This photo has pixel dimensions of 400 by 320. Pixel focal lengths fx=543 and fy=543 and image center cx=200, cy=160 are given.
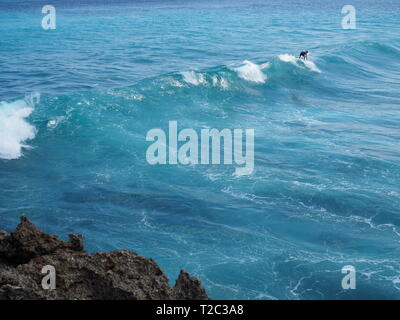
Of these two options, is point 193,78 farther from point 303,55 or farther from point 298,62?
point 303,55

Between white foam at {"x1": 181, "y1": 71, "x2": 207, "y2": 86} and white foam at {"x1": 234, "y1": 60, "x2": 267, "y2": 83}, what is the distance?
2.45 metres

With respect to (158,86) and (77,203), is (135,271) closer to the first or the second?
(77,203)

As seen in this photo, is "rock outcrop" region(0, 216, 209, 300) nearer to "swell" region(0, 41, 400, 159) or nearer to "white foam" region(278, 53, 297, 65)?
"swell" region(0, 41, 400, 159)

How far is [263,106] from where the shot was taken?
84.6ft

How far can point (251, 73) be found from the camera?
101 ft

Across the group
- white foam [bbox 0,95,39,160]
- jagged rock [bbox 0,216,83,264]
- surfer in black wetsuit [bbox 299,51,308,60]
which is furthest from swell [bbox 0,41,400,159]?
jagged rock [bbox 0,216,83,264]

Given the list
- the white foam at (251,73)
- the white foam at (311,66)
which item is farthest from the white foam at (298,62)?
the white foam at (251,73)

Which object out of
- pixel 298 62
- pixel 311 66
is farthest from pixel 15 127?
pixel 311 66

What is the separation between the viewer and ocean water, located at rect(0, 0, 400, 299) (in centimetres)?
1270

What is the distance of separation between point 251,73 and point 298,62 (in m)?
4.56

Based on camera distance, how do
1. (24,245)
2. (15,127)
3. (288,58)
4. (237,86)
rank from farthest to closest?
(288,58)
(237,86)
(15,127)
(24,245)

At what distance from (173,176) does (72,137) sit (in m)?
5.73

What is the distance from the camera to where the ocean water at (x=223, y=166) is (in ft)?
41.7
